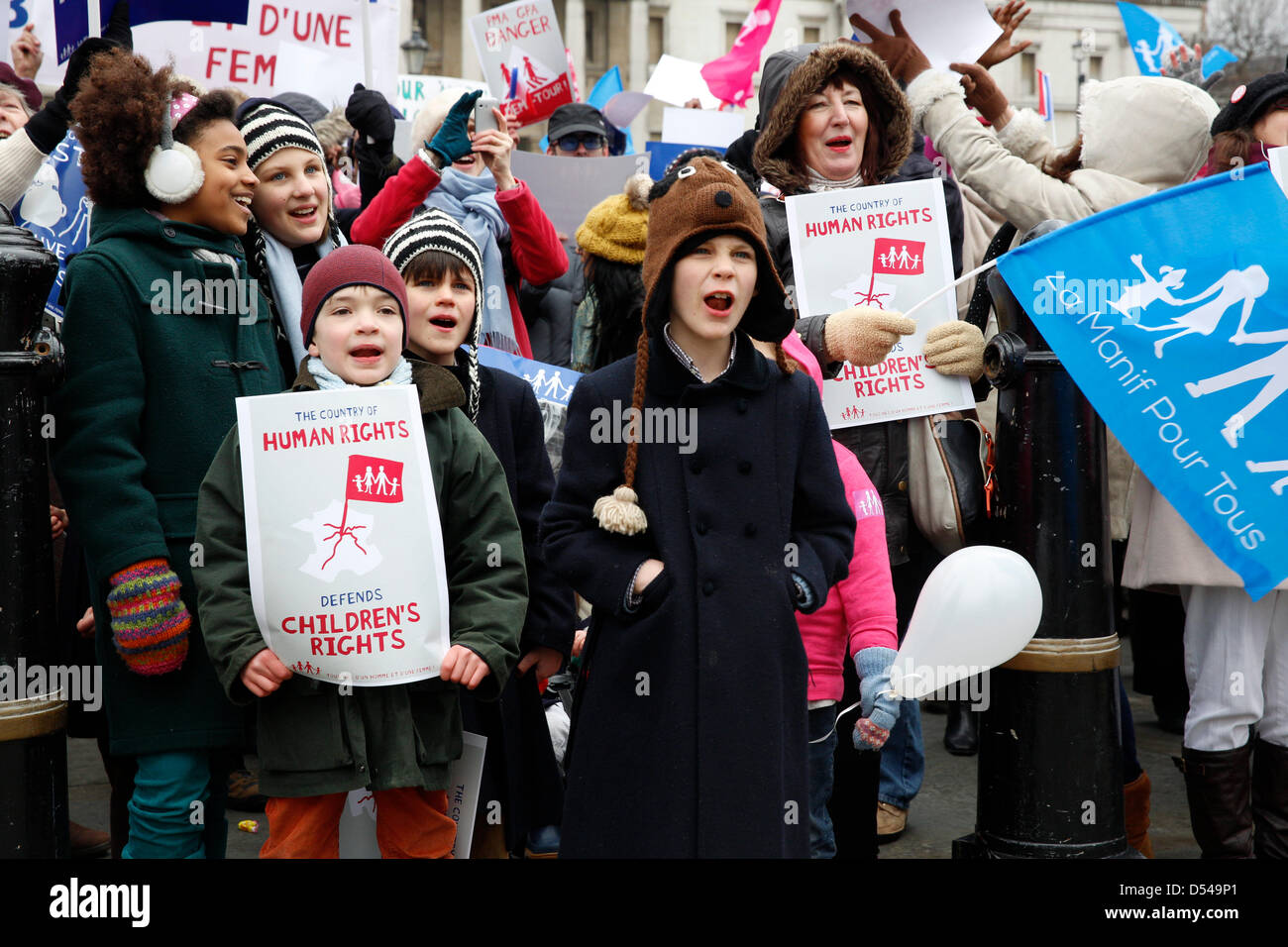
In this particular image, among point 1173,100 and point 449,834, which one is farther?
point 1173,100

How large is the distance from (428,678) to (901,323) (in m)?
1.49

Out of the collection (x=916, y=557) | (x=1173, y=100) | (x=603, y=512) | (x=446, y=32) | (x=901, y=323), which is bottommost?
(x=916, y=557)

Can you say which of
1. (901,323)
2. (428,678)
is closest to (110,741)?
(428,678)

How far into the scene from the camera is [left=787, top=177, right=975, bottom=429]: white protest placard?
397cm

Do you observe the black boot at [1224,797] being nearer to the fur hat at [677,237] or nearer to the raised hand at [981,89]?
the fur hat at [677,237]

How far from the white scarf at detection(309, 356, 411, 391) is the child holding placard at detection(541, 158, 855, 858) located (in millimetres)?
423

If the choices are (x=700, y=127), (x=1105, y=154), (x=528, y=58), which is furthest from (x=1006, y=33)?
(x=700, y=127)

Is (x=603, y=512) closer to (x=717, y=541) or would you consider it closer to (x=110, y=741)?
(x=717, y=541)

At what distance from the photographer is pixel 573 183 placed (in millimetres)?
6973

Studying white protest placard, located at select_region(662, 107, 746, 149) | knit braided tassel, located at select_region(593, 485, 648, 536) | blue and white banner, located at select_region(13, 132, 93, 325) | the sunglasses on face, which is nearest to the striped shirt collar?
knit braided tassel, located at select_region(593, 485, 648, 536)

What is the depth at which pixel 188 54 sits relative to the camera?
6379 mm

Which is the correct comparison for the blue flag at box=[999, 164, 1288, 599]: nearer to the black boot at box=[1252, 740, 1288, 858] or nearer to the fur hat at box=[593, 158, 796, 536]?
the black boot at box=[1252, 740, 1288, 858]

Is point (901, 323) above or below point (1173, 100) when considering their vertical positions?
below

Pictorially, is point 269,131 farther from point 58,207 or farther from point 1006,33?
point 1006,33
